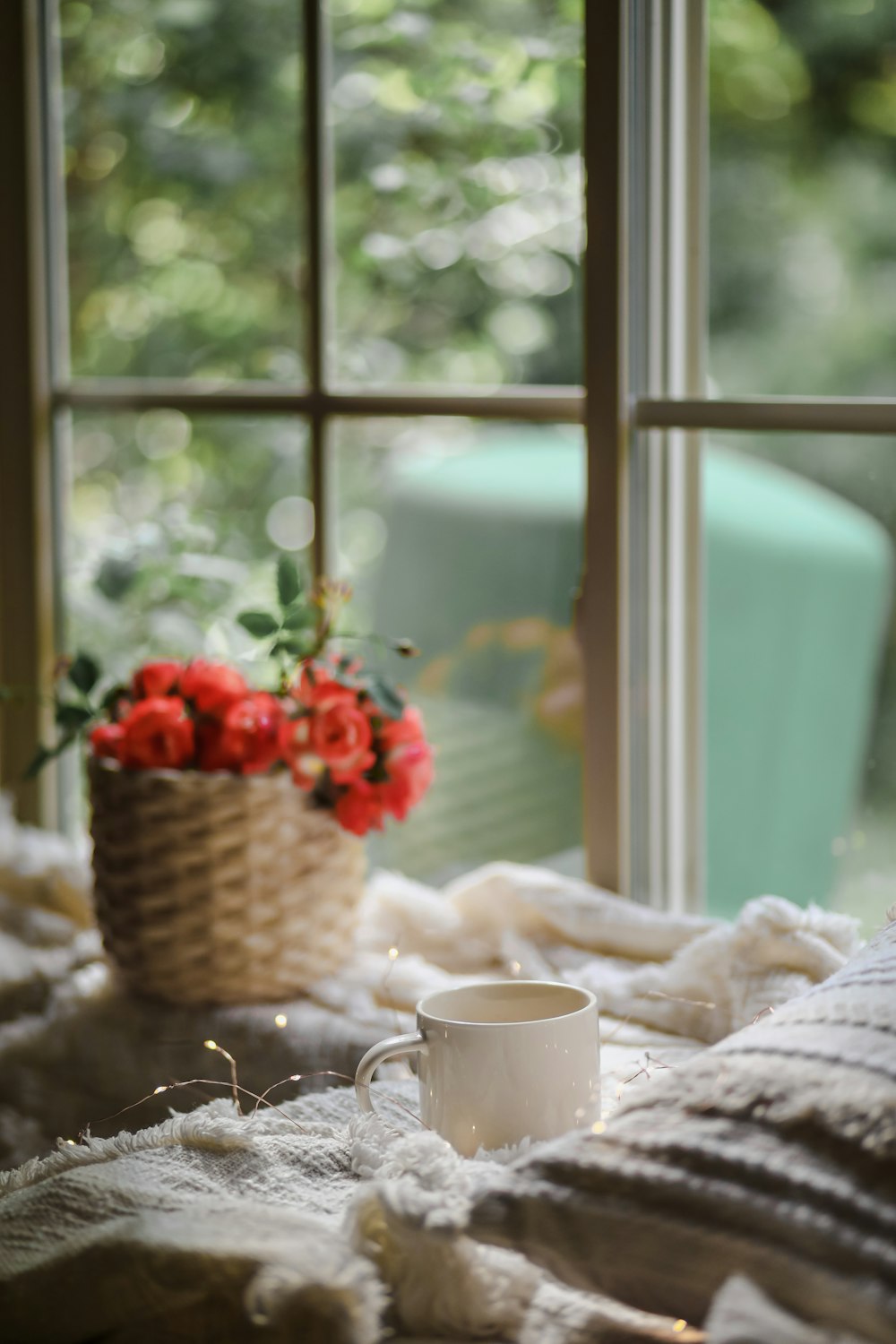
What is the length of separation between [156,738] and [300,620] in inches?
6.0

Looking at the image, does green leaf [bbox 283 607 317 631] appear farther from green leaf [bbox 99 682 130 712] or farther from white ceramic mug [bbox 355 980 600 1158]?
white ceramic mug [bbox 355 980 600 1158]

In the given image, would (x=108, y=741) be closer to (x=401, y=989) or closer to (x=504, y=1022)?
(x=401, y=989)

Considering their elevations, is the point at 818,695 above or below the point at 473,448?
below

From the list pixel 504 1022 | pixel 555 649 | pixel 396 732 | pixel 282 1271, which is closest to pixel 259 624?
pixel 396 732

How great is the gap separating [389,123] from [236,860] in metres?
0.69

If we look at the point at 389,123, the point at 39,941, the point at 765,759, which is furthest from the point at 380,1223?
the point at 389,123

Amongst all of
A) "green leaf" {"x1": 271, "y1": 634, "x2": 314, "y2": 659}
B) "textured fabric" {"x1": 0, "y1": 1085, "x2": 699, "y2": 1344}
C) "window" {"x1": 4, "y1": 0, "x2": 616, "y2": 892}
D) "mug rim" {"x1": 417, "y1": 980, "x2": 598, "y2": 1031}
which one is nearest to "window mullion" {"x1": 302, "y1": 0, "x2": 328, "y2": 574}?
"window" {"x1": 4, "y1": 0, "x2": 616, "y2": 892}

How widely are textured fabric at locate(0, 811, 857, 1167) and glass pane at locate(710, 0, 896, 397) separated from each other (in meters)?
0.42

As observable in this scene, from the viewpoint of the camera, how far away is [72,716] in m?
1.21

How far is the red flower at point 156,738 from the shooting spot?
1105 mm

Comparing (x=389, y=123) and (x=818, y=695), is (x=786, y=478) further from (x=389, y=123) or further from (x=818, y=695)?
(x=389, y=123)

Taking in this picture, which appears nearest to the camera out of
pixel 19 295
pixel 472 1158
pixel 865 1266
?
pixel 865 1266

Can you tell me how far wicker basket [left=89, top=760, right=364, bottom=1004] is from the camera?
1.09m

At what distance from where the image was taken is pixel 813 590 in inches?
46.5
